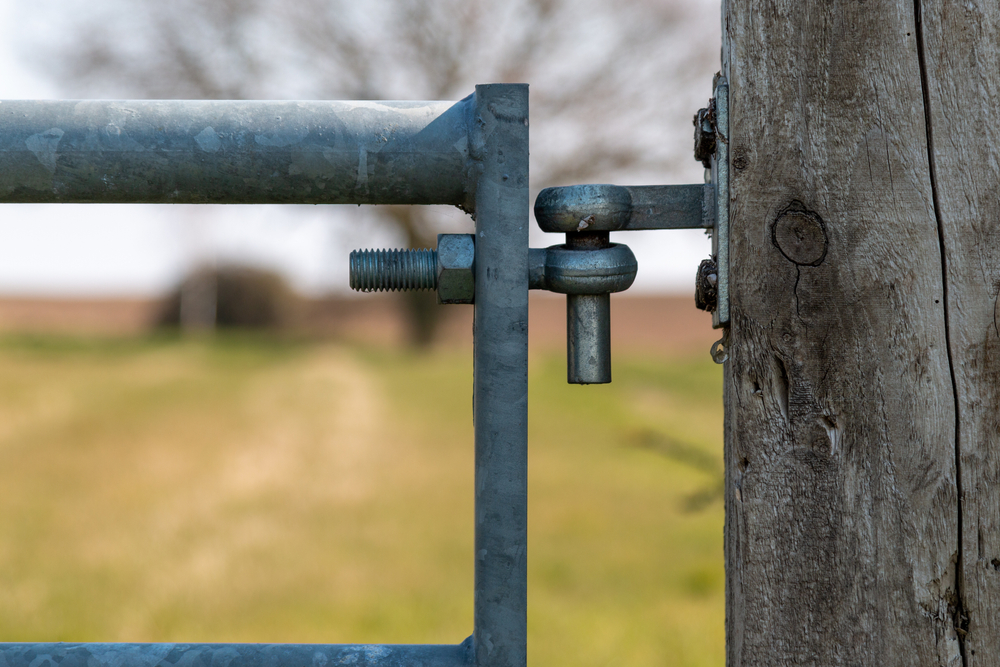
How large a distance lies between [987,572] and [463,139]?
0.72m

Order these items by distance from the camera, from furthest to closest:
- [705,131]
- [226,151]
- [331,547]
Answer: [331,547] < [705,131] < [226,151]

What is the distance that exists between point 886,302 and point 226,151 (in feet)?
2.33

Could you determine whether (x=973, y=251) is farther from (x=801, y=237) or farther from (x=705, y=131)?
(x=705, y=131)

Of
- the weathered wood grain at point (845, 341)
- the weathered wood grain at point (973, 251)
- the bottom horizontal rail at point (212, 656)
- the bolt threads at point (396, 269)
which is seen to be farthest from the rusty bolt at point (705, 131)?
the bottom horizontal rail at point (212, 656)

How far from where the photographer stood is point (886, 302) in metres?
0.77

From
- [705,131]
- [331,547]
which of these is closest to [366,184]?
[705,131]

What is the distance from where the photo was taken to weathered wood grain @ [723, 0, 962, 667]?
76cm

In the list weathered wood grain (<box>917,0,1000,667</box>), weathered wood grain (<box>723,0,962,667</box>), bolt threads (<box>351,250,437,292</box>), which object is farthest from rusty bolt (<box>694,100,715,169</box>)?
bolt threads (<box>351,250,437,292</box>)

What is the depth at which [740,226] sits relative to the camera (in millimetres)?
787

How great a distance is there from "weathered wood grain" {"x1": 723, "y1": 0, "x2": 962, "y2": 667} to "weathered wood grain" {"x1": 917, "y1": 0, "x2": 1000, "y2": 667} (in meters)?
0.02

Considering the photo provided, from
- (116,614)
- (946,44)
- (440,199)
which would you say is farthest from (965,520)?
(116,614)

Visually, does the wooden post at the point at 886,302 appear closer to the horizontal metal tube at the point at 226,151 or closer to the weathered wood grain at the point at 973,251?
the weathered wood grain at the point at 973,251

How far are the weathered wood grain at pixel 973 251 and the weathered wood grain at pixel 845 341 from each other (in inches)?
0.6

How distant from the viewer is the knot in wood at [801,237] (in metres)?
0.77
